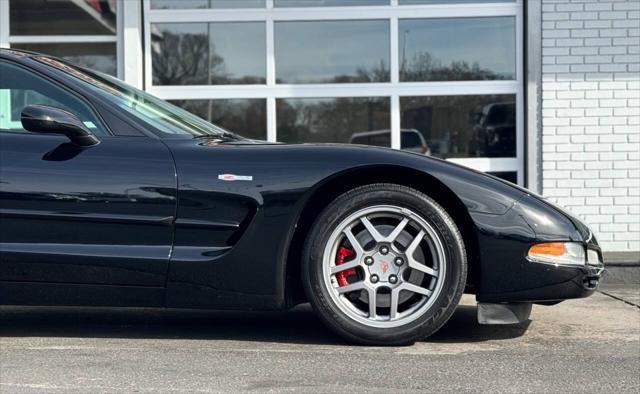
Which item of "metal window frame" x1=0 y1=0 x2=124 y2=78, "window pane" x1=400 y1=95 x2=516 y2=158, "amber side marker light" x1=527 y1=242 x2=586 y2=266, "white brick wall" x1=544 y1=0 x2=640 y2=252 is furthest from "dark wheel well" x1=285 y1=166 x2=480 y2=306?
"metal window frame" x1=0 y1=0 x2=124 y2=78

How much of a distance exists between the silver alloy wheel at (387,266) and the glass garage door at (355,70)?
4.44 meters

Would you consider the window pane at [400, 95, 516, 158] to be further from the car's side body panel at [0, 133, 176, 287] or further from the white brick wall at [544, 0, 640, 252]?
the car's side body panel at [0, 133, 176, 287]

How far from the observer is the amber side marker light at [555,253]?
13.5 feet

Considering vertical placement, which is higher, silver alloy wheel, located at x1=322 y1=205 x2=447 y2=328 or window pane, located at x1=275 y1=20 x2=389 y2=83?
window pane, located at x1=275 y1=20 x2=389 y2=83

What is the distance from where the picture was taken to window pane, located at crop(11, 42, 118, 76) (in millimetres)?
8891

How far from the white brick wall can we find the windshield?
4185mm

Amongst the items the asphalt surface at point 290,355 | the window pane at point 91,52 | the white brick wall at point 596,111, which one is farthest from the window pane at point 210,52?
the asphalt surface at point 290,355

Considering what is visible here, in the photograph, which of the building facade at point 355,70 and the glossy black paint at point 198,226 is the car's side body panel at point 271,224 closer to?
the glossy black paint at point 198,226

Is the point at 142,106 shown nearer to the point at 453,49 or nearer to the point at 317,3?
the point at 317,3

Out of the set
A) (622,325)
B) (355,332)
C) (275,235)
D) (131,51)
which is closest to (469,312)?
(622,325)

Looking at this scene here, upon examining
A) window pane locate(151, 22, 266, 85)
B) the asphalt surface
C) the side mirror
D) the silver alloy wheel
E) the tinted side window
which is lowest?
the asphalt surface

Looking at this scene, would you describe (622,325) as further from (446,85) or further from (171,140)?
(446,85)

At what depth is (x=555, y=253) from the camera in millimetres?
4121

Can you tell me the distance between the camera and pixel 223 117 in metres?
8.68
